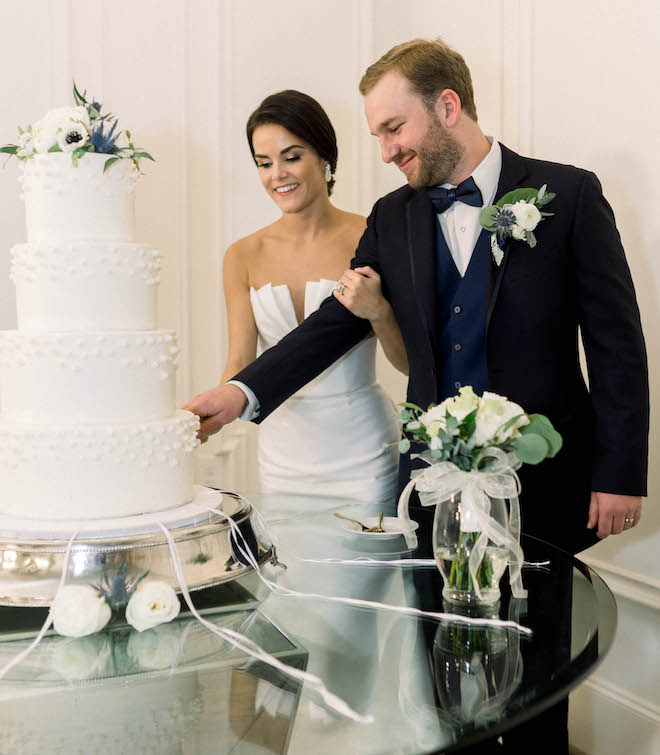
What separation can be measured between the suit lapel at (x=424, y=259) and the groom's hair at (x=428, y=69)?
0.36 m

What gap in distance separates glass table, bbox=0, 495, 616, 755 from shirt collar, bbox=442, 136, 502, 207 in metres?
1.37

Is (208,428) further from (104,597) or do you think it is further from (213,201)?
(213,201)

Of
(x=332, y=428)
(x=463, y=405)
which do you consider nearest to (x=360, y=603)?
(x=463, y=405)

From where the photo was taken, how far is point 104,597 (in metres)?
1.76

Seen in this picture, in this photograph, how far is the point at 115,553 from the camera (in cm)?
182

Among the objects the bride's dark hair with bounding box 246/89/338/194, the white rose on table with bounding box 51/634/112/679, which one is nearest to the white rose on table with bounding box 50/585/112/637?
the white rose on table with bounding box 51/634/112/679

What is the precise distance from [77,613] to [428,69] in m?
2.10

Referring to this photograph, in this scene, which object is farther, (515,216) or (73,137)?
(515,216)

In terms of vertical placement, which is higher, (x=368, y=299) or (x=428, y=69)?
(x=428, y=69)

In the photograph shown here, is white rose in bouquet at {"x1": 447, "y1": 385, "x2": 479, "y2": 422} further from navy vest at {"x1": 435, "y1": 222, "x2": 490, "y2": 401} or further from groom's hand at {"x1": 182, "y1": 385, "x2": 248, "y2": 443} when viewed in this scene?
groom's hand at {"x1": 182, "y1": 385, "x2": 248, "y2": 443}

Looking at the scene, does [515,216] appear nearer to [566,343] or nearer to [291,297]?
[566,343]

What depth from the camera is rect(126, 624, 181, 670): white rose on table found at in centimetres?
155

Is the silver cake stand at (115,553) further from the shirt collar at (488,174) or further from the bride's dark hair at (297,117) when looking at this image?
the bride's dark hair at (297,117)

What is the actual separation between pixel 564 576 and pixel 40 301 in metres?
1.42
